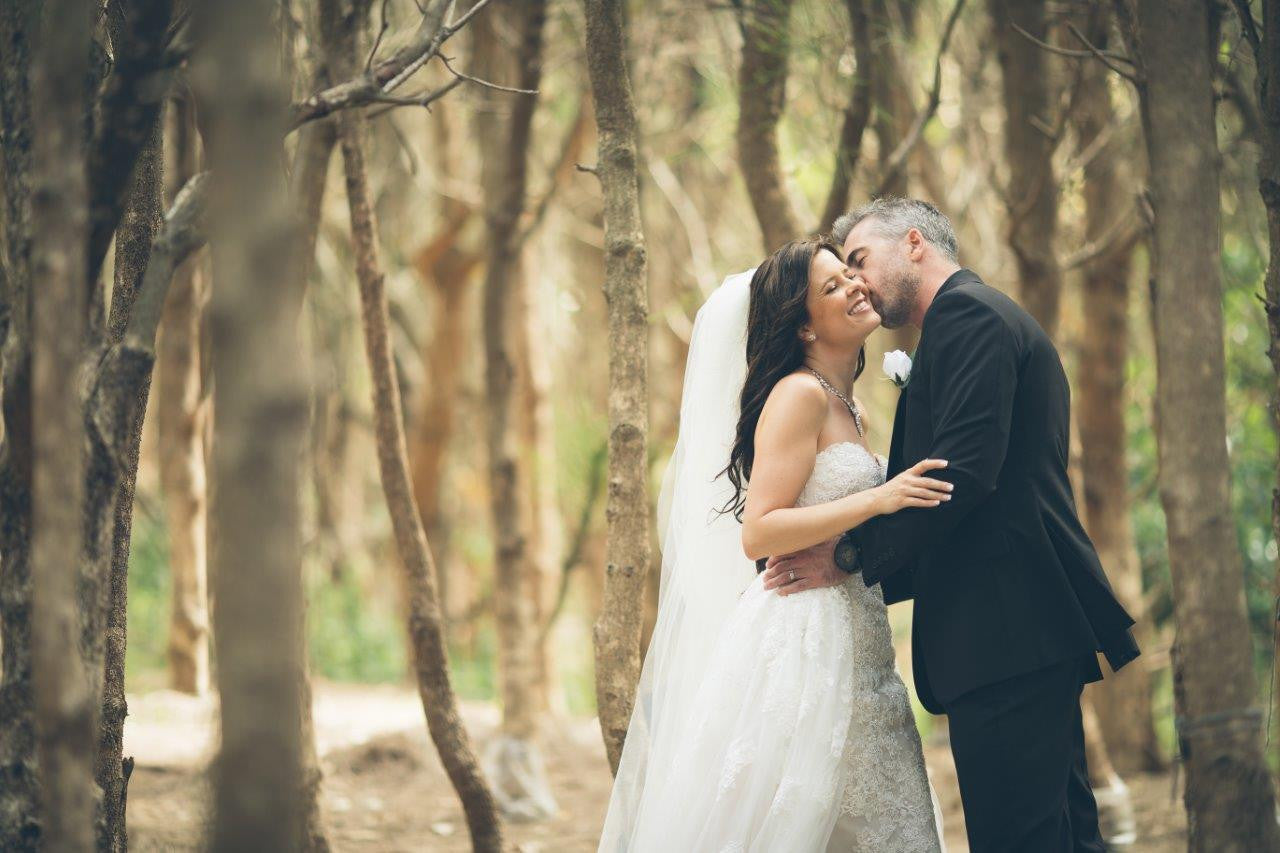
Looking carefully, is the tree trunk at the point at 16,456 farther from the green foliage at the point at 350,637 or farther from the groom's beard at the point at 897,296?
the green foliage at the point at 350,637

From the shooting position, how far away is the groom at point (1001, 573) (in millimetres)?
3383

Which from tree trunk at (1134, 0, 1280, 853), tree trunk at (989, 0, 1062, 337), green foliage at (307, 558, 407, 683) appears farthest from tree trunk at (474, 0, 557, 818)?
green foliage at (307, 558, 407, 683)

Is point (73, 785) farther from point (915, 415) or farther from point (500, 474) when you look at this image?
point (500, 474)

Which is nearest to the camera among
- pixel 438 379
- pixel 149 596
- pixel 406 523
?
pixel 406 523

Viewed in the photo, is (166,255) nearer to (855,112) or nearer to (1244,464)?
(855,112)

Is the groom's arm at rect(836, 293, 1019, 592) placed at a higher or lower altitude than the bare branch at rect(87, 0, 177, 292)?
lower

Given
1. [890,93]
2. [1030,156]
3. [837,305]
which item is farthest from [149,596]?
[837,305]

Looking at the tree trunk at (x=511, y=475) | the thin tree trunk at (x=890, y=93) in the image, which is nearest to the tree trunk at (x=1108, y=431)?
the thin tree trunk at (x=890, y=93)

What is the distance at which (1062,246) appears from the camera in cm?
933

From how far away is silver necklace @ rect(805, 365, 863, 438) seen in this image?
3921 millimetres

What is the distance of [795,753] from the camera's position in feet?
11.9

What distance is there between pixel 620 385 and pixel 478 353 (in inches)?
368

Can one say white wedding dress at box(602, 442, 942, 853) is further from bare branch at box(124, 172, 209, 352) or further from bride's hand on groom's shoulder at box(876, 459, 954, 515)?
bare branch at box(124, 172, 209, 352)

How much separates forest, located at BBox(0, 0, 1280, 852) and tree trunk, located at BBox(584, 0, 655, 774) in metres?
0.02
